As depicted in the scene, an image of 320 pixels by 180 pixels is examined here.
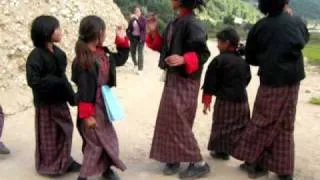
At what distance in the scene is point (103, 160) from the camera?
533cm

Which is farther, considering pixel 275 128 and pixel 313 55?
pixel 313 55

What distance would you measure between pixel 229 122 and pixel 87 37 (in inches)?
67.6

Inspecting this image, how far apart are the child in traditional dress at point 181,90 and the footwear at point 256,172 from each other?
1.46 feet

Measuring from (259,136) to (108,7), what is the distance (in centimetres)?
1002

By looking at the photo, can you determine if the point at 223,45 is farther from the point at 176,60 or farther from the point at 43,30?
the point at 43,30

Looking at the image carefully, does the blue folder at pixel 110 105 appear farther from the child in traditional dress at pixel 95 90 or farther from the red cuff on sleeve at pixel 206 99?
the red cuff on sleeve at pixel 206 99

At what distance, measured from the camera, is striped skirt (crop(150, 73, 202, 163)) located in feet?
18.0

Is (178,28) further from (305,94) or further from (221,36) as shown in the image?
(305,94)

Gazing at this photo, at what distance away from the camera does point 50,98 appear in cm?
552

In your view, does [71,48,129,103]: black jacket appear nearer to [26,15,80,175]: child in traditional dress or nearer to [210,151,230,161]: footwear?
[26,15,80,175]: child in traditional dress

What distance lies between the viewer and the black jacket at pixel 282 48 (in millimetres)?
5223

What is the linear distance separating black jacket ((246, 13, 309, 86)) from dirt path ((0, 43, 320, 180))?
1018 mm

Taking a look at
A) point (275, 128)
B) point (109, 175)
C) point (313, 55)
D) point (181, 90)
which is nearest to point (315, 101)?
point (275, 128)

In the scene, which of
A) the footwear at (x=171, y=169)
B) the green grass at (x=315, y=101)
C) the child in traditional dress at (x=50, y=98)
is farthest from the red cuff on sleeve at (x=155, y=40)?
the green grass at (x=315, y=101)
